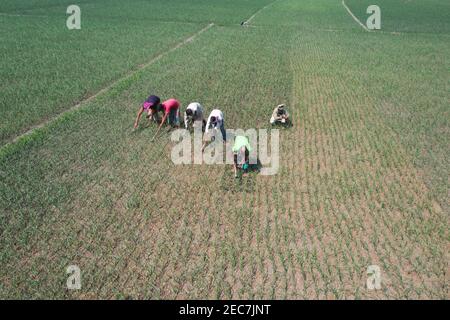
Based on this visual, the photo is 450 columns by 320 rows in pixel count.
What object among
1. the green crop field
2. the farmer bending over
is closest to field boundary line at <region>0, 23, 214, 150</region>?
the green crop field

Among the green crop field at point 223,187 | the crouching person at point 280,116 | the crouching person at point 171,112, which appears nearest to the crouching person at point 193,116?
the crouching person at point 171,112

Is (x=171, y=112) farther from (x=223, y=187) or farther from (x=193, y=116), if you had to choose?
(x=223, y=187)

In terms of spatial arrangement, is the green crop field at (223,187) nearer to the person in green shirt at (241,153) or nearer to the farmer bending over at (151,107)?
the person in green shirt at (241,153)

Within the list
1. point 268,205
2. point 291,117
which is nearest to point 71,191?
point 268,205

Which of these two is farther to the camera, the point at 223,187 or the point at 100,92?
the point at 100,92

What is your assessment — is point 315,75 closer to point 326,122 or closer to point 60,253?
point 326,122

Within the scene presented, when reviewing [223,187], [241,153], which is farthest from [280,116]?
[223,187]
